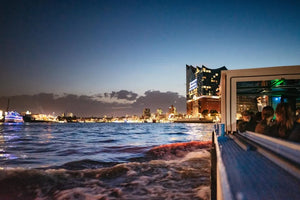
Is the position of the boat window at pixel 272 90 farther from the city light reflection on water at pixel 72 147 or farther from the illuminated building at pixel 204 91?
the illuminated building at pixel 204 91

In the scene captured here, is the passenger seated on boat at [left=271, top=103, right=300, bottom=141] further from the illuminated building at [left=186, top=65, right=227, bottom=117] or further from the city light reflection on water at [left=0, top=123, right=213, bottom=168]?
the illuminated building at [left=186, top=65, right=227, bottom=117]

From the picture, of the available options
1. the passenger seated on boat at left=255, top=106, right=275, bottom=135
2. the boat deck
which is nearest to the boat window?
the passenger seated on boat at left=255, top=106, right=275, bottom=135

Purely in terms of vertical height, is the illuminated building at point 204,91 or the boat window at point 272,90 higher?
the illuminated building at point 204,91

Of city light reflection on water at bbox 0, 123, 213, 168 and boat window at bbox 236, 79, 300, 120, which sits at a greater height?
boat window at bbox 236, 79, 300, 120

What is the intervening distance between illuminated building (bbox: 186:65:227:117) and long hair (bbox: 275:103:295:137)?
103591mm

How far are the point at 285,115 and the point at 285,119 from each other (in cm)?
6

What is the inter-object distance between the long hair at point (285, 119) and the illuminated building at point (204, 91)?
340 ft

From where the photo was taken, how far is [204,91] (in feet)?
366

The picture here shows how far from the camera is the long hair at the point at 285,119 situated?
9.12 feet

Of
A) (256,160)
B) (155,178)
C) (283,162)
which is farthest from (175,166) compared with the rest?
(283,162)

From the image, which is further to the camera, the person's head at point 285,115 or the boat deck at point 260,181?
the person's head at point 285,115

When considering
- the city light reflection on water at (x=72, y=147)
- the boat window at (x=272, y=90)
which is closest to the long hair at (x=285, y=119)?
the boat window at (x=272, y=90)

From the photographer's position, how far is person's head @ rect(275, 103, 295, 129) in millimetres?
2793

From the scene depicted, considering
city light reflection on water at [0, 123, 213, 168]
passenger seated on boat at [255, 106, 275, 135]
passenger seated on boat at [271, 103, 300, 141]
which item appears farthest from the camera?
city light reflection on water at [0, 123, 213, 168]
